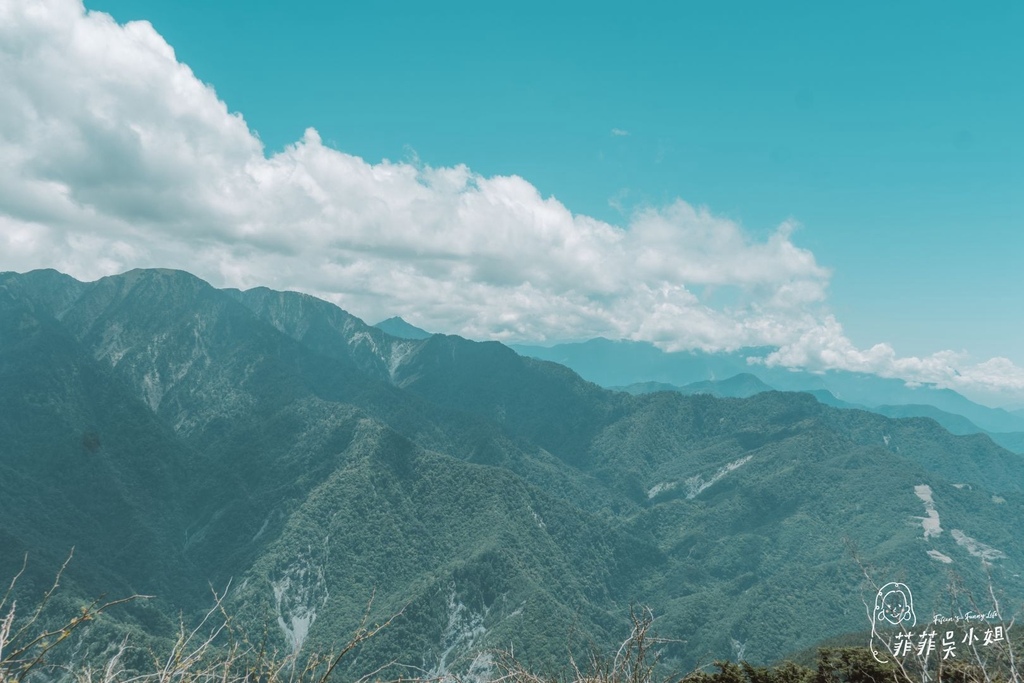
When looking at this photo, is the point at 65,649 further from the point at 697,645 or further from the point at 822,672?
the point at 697,645

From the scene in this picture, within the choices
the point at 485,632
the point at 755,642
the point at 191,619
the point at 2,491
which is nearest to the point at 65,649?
the point at 191,619

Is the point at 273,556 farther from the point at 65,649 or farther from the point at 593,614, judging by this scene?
the point at 593,614

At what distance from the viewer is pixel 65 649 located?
350 ft

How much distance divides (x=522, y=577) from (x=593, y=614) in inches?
1354

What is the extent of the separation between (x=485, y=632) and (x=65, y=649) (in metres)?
91.0

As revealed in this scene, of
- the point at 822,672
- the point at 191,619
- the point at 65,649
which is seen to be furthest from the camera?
the point at 191,619

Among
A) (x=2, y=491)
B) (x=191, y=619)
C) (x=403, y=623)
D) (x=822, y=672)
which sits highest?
(x=822, y=672)

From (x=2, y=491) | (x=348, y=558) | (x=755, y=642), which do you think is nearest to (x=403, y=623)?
(x=348, y=558)

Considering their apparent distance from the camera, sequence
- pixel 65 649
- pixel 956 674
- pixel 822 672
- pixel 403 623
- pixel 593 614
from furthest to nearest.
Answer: pixel 593 614 → pixel 403 623 → pixel 65 649 → pixel 822 672 → pixel 956 674

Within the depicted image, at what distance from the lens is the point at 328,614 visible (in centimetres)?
17638

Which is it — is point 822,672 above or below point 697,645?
above

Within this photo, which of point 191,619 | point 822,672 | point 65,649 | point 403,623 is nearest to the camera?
point 822,672

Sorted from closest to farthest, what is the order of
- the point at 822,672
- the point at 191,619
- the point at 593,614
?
the point at 822,672 < the point at 191,619 < the point at 593,614

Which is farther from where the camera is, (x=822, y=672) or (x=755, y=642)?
(x=755, y=642)
